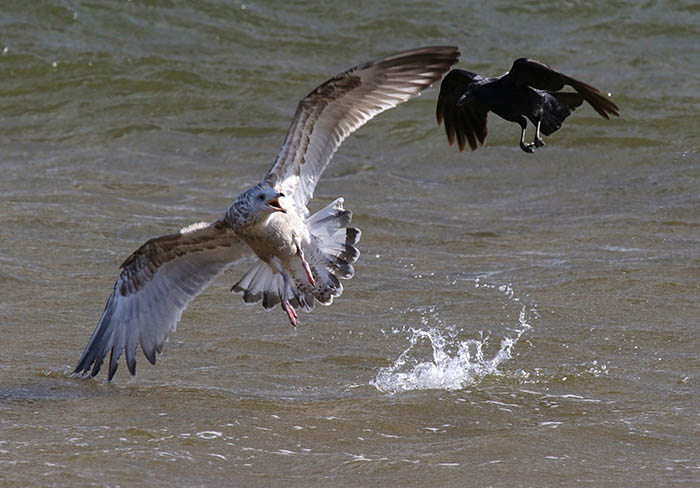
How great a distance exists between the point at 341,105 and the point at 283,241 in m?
0.78

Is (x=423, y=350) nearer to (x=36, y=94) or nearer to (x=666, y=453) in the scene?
(x=666, y=453)

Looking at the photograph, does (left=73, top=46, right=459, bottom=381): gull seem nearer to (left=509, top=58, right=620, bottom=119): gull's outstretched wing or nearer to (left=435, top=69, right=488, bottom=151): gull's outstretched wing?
(left=509, top=58, right=620, bottom=119): gull's outstretched wing

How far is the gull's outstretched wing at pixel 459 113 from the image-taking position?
7066mm

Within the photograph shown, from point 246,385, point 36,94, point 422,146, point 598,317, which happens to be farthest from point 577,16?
point 246,385

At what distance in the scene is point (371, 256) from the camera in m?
8.59

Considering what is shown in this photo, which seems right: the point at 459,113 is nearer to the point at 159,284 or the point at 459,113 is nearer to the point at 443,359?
the point at 443,359

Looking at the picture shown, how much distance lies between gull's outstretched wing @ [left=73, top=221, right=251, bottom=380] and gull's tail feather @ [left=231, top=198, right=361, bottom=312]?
0.36m

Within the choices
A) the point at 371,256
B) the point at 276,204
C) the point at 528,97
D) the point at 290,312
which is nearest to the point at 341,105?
the point at 276,204

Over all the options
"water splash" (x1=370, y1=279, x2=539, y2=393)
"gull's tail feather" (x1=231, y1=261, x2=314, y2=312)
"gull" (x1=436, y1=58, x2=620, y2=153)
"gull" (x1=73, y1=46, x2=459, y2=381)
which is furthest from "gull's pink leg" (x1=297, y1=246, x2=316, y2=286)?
"gull" (x1=436, y1=58, x2=620, y2=153)

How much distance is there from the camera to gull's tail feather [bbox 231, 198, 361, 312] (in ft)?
21.7

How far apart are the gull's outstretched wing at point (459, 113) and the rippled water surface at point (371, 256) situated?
108cm

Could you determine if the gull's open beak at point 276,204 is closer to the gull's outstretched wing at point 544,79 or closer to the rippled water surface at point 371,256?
the rippled water surface at point 371,256

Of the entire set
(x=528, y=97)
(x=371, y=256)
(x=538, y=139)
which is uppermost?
(x=528, y=97)

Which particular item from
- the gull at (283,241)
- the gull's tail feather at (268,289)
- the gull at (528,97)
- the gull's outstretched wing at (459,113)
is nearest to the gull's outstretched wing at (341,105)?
the gull at (283,241)
